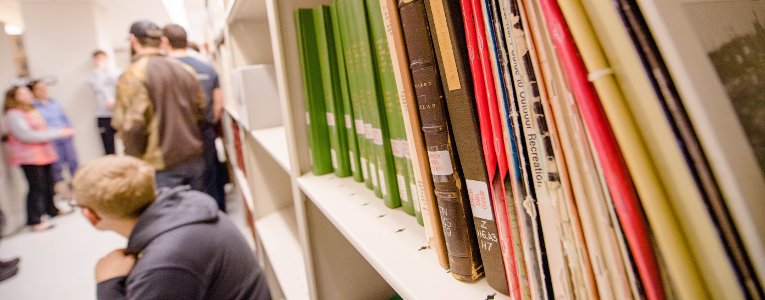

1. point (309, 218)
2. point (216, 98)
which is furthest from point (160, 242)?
point (216, 98)

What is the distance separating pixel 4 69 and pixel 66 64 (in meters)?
1.30

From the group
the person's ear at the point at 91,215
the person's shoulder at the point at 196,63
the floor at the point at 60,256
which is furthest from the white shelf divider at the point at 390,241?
the floor at the point at 60,256

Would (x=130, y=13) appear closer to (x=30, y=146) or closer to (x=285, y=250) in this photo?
(x=30, y=146)

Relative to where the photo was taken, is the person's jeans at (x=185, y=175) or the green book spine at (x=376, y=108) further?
the person's jeans at (x=185, y=175)

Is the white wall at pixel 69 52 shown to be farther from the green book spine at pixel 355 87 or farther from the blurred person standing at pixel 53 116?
the green book spine at pixel 355 87

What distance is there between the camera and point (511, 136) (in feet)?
0.99

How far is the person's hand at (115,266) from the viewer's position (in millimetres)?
1214

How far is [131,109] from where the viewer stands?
2119mm

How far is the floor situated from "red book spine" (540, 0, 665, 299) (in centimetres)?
318

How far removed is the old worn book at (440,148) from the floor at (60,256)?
9.82 ft

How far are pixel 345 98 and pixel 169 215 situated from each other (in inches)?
36.2

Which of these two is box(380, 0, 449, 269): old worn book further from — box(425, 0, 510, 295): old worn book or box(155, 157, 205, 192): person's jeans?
box(155, 157, 205, 192): person's jeans

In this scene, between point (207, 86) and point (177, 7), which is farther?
point (177, 7)

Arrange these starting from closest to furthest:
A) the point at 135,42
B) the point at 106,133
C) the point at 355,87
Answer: the point at 355,87 < the point at 135,42 < the point at 106,133
